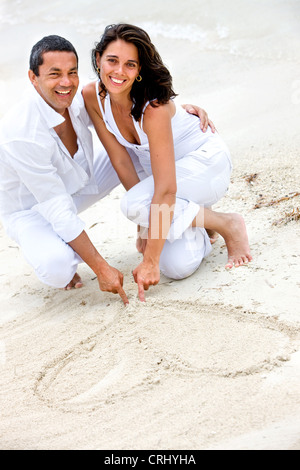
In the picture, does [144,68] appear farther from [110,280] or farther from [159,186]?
[110,280]

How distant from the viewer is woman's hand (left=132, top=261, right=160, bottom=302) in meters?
2.89

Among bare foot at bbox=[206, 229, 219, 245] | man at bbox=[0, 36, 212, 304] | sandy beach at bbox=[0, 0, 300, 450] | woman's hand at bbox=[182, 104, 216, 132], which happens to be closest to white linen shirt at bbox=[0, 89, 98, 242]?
man at bbox=[0, 36, 212, 304]

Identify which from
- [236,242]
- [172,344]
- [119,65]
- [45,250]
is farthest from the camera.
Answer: [236,242]

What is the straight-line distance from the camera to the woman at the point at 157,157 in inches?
112

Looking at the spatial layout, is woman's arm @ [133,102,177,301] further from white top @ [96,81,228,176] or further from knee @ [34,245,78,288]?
knee @ [34,245,78,288]

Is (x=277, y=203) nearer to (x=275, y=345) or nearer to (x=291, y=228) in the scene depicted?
(x=291, y=228)

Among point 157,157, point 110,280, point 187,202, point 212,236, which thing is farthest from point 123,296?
point 212,236

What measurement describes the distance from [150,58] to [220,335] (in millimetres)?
1348

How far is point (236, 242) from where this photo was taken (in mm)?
3197

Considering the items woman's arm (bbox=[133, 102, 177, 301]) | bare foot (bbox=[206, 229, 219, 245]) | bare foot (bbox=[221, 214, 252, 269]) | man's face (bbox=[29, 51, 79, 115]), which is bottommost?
bare foot (bbox=[206, 229, 219, 245])

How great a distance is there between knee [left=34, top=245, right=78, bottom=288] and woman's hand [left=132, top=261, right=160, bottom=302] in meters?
0.38

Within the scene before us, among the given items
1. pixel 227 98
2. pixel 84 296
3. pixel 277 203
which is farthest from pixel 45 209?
pixel 227 98

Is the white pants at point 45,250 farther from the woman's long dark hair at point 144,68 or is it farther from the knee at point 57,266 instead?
the woman's long dark hair at point 144,68

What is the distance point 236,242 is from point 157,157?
2.26ft
